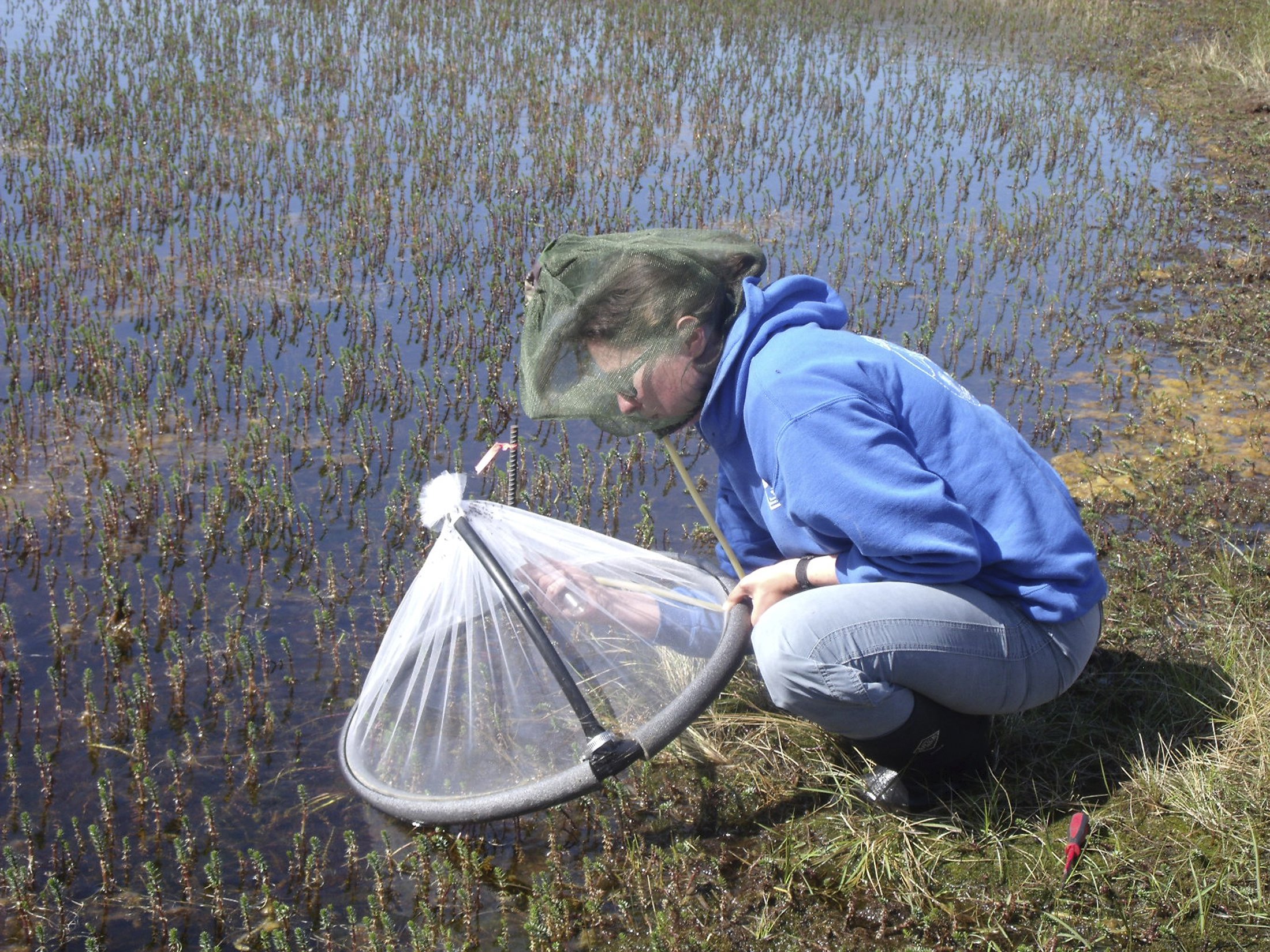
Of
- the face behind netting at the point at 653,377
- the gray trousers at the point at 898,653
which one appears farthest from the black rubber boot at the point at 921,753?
the face behind netting at the point at 653,377

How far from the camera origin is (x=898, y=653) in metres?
2.59

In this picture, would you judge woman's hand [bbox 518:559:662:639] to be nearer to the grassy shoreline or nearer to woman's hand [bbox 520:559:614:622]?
woman's hand [bbox 520:559:614:622]

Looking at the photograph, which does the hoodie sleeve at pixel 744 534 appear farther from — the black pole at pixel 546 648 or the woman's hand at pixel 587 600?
the black pole at pixel 546 648

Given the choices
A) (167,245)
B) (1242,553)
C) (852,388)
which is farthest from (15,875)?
(167,245)

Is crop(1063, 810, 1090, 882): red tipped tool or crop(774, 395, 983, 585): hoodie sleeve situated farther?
crop(1063, 810, 1090, 882): red tipped tool

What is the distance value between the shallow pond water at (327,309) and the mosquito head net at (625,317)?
107 centimetres

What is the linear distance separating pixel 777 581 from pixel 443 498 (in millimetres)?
782

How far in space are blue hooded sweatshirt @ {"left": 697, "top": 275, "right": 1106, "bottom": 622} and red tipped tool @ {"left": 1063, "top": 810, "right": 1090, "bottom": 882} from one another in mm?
465

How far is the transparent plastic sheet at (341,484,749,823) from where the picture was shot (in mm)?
2842

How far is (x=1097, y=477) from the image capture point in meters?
4.85

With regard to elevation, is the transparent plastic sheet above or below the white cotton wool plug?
below

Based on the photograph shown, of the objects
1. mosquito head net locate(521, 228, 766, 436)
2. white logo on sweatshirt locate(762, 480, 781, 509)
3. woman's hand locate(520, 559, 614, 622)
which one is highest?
mosquito head net locate(521, 228, 766, 436)

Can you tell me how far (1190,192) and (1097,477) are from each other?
428 centimetres

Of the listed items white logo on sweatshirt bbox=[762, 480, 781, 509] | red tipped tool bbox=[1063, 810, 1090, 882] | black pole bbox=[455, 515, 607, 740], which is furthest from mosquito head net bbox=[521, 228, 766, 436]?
red tipped tool bbox=[1063, 810, 1090, 882]
